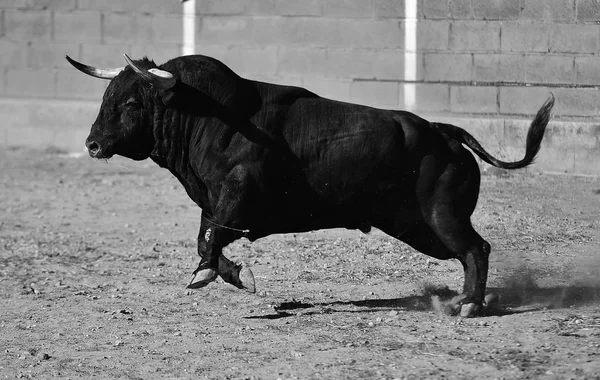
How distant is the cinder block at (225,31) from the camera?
13359 mm

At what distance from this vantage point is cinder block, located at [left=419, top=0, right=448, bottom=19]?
1220 centimetres

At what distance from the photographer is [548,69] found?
1175 cm

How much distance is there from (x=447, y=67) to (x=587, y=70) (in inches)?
59.8

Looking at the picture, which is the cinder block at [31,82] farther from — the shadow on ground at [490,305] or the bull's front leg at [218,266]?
the bull's front leg at [218,266]

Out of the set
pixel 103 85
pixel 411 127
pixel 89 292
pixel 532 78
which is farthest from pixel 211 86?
pixel 103 85

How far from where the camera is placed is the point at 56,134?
14.2 meters

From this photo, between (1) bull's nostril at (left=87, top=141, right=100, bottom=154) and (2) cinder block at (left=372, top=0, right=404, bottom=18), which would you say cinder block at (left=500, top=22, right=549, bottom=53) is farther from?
(1) bull's nostril at (left=87, top=141, right=100, bottom=154)

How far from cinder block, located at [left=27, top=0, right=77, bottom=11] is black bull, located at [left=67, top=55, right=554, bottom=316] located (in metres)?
7.27

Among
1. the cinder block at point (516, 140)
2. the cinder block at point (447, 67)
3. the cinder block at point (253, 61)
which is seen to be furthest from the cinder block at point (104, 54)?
the cinder block at point (516, 140)

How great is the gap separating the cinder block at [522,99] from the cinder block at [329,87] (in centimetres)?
187

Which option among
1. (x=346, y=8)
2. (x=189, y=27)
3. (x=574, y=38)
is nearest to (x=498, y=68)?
(x=574, y=38)

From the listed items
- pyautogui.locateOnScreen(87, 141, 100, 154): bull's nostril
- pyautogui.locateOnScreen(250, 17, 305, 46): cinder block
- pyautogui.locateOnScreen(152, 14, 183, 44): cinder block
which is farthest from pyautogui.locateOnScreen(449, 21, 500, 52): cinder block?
pyautogui.locateOnScreen(87, 141, 100, 154): bull's nostril

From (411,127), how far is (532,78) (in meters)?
5.18

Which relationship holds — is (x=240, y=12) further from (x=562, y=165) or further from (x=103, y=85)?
(x=562, y=165)
